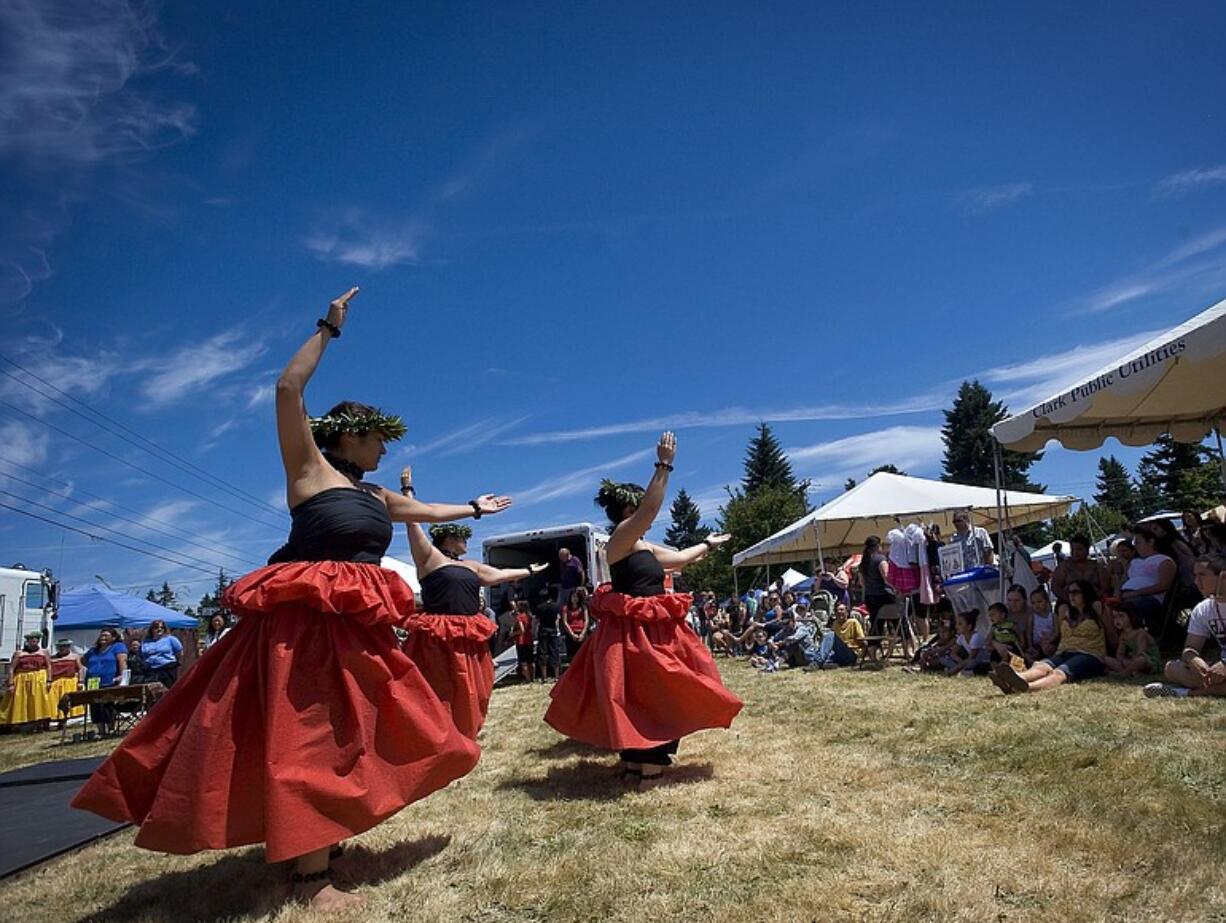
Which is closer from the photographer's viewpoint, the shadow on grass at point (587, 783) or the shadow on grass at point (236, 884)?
the shadow on grass at point (236, 884)

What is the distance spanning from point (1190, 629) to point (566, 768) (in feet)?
17.4

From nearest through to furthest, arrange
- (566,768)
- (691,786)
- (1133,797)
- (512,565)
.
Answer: (1133,797), (691,786), (566,768), (512,565)

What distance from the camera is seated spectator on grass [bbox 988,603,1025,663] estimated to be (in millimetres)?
9008

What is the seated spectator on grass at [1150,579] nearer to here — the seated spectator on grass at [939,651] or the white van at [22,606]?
the seated spectator on grass at [939,651]

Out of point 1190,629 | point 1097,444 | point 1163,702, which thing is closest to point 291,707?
point 1163,702

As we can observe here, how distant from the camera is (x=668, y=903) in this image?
2.68 metres

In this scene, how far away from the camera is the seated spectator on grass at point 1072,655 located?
22.9 feet

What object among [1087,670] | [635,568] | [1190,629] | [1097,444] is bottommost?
[1087,670]

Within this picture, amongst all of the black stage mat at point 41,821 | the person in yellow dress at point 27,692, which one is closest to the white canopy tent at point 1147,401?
the black stage mat at point 41,821

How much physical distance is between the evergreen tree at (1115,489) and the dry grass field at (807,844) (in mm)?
92898

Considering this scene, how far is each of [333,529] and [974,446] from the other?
7103 cm

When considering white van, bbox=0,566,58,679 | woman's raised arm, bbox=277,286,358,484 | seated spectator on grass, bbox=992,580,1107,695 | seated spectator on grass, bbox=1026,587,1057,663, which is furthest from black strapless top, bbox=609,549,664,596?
white van, bbox=0,566,58,679

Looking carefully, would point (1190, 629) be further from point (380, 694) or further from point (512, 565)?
point (512, 565)

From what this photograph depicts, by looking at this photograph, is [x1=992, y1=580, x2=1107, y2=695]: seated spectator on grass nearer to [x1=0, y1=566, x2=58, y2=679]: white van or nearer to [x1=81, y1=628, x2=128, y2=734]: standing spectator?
[x1=81, y1=628, x2=128, y2=734]: standing spectator
